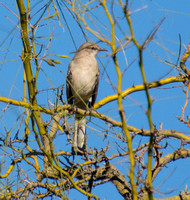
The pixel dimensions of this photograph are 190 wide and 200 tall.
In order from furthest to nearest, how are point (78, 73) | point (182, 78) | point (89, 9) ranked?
1. point (78, 73)
2. point (182, 78)
3. point (89, 9)

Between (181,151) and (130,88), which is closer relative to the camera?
(181,151)

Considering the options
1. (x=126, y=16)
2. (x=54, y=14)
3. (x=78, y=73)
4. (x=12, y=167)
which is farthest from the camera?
(x=78, y=73)

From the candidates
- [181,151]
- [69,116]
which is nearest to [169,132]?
[181,151]

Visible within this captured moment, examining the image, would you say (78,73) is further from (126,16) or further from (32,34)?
(126,16)

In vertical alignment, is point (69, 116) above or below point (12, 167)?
above

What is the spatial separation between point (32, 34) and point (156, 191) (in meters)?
1.76

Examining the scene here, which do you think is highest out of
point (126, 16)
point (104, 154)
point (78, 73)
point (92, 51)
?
point (92, 51)

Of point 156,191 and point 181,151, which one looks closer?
point 156,191

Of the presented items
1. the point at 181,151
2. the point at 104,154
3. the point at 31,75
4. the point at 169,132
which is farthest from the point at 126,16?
the point at 181,151

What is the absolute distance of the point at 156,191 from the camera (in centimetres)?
206

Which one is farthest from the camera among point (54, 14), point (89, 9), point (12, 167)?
point (12, 167)

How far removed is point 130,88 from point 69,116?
1610 millimetres

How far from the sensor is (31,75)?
343 centimetres

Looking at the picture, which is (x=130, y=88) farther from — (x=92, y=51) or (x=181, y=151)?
(x=92, y=51)
